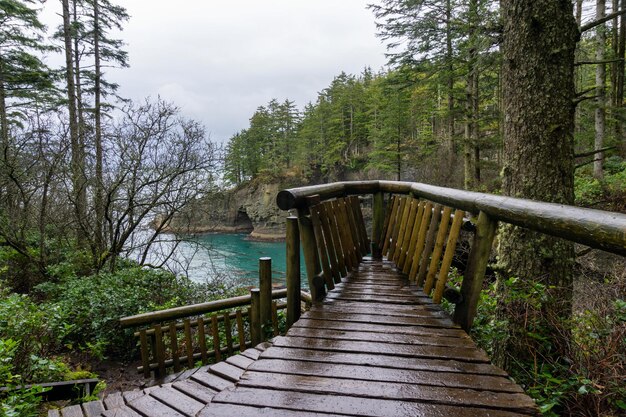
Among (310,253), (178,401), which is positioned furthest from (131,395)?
(310,253)

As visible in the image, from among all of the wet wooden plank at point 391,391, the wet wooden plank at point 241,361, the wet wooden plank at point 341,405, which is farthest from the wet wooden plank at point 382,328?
the wet wooden plank at point 241,361

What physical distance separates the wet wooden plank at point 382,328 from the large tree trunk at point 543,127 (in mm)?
845

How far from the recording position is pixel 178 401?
288 cm

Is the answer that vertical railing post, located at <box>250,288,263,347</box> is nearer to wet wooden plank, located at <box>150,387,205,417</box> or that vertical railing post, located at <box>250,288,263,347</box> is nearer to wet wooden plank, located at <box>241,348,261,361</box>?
wet wooden plank, located at <box>241,348,261,361</box>

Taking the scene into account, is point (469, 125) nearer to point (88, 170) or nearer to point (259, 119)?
point (88, 170)

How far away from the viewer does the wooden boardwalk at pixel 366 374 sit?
1533 mm

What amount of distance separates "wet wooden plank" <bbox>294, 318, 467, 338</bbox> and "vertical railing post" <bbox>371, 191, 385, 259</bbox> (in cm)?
220

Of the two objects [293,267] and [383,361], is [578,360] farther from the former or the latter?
[293,267]

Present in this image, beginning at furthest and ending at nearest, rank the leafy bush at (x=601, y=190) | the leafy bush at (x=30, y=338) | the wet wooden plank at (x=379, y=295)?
the leafy bush at (x=601, y=190)
the leafy bush at (x=30, y=338)
the wet wooden plank at (x=379, y=295)

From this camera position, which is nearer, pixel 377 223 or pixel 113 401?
pixel 113 401

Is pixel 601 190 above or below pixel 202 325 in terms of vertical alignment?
above

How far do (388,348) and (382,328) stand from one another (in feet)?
1.03

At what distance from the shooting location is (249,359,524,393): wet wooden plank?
1666 mm

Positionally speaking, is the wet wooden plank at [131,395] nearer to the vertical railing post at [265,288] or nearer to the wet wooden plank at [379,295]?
the vertical railing post at [265,288]
